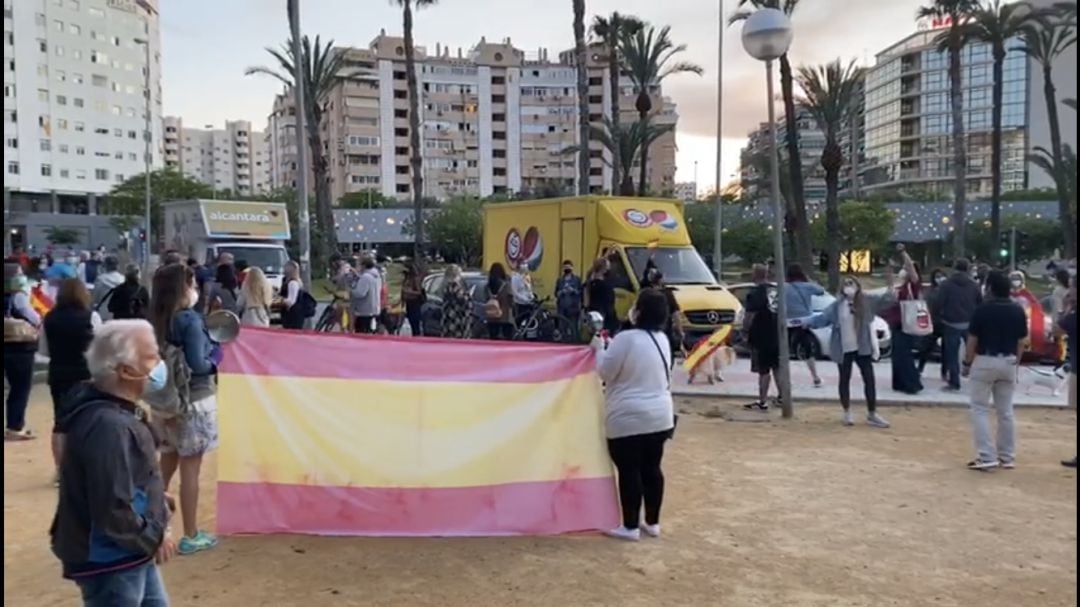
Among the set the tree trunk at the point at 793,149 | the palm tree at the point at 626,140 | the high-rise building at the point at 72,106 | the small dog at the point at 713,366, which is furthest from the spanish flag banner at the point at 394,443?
the high-rise building at the point at 72,106

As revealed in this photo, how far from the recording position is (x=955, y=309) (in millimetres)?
11844

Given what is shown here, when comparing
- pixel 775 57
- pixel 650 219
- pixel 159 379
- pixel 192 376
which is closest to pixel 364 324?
pixel 650 219

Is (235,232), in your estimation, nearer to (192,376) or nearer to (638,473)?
(192,376)

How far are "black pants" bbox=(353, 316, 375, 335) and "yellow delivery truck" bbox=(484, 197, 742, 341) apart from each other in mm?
3857

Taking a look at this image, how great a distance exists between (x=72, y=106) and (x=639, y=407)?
107588 mm

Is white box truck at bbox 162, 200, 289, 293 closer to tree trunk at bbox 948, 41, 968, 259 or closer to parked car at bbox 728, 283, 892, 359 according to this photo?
parked car at bbox 728, 283, 892, 359

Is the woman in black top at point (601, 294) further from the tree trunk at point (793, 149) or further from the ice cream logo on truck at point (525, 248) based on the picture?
the tree trunk at point (793, 149)

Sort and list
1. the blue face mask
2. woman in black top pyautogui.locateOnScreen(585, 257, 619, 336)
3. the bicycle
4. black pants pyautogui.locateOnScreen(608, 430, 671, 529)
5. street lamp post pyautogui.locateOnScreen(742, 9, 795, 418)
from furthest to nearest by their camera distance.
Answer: the bicycle < woman in black top pyautogui.locateOnScreen(585, 257, 619, 336) < street lamp post pyautogui.locateOnScreen(742, 9, 795, 418) < black pants pyautogui.locateOnScreen(608, 430, 671, 529) < the blue face mask

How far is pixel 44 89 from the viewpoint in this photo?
93.8 meters

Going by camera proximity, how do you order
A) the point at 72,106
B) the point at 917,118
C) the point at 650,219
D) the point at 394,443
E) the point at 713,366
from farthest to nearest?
the point at 917,118, the point at 72,106, the point at 650,219, the point at 713,366, the point at 394,443

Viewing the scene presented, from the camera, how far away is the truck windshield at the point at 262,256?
23375 millimetres

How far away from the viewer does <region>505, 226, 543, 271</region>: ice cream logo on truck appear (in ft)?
60.0

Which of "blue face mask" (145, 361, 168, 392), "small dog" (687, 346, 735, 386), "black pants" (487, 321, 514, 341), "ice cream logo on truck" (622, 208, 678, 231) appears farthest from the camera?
"ice cream logo on truck" (622, 208, 678, 231)

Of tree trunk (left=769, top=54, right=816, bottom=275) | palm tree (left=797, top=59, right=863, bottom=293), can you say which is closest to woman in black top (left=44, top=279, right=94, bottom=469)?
tree trunk (left=769, top=54, right=816, bottom=275)
